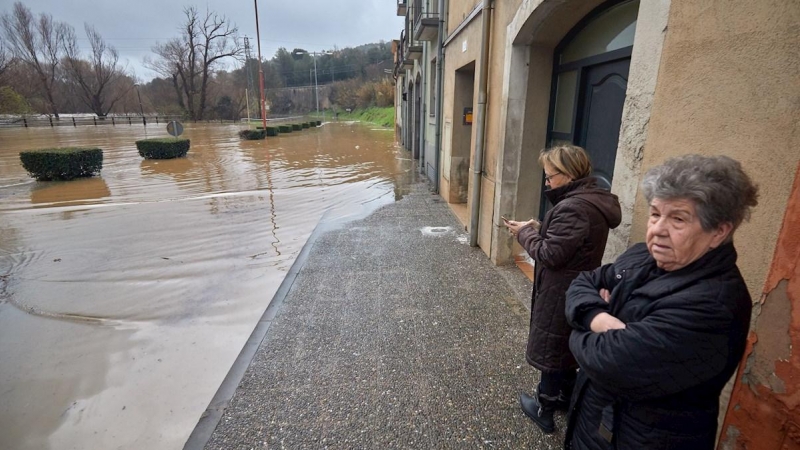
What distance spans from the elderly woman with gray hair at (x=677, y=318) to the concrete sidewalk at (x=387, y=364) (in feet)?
3.72

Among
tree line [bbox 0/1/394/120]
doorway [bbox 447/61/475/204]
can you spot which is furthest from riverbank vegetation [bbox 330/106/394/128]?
doorway [bbox 447/61/475/204]

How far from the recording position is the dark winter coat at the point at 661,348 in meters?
1.10

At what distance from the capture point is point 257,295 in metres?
4.46

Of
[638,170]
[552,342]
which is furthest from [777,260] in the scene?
[552,342]

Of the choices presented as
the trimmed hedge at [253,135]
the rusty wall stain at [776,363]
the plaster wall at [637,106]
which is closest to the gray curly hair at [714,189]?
the rusty wall stain at [776,363]

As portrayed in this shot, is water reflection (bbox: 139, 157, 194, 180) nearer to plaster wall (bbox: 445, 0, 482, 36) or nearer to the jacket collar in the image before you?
plaster wall (bbox: 445, 0, 482, 36)

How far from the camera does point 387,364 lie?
294cm

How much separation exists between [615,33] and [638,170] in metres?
1.73

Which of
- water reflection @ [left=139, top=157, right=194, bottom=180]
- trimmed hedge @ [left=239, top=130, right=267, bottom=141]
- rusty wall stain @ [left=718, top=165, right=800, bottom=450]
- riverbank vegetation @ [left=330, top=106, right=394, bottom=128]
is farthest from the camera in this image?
riverbank vegetation @ [left=330, top=106, right=394, bottom=128]

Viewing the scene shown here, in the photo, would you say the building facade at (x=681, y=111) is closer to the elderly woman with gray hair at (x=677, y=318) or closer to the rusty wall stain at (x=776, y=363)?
the rusty wall stain at (x=776, y=363)

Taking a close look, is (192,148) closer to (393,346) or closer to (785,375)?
(393,346)

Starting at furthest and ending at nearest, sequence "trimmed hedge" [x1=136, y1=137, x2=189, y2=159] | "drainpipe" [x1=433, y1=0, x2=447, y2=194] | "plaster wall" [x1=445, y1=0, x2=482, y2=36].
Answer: "trimmed hedge" [x1=136, y1=137, x2=189, y2=159] → "drainpipe" [x1=433, y1=0, x2=447, y2=194] → "plaster wall" [x1=445, y1=0, x2=482, y2=36]

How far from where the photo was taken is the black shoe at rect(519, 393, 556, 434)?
2299 mm

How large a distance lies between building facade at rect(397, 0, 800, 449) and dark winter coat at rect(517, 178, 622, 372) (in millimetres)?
397
